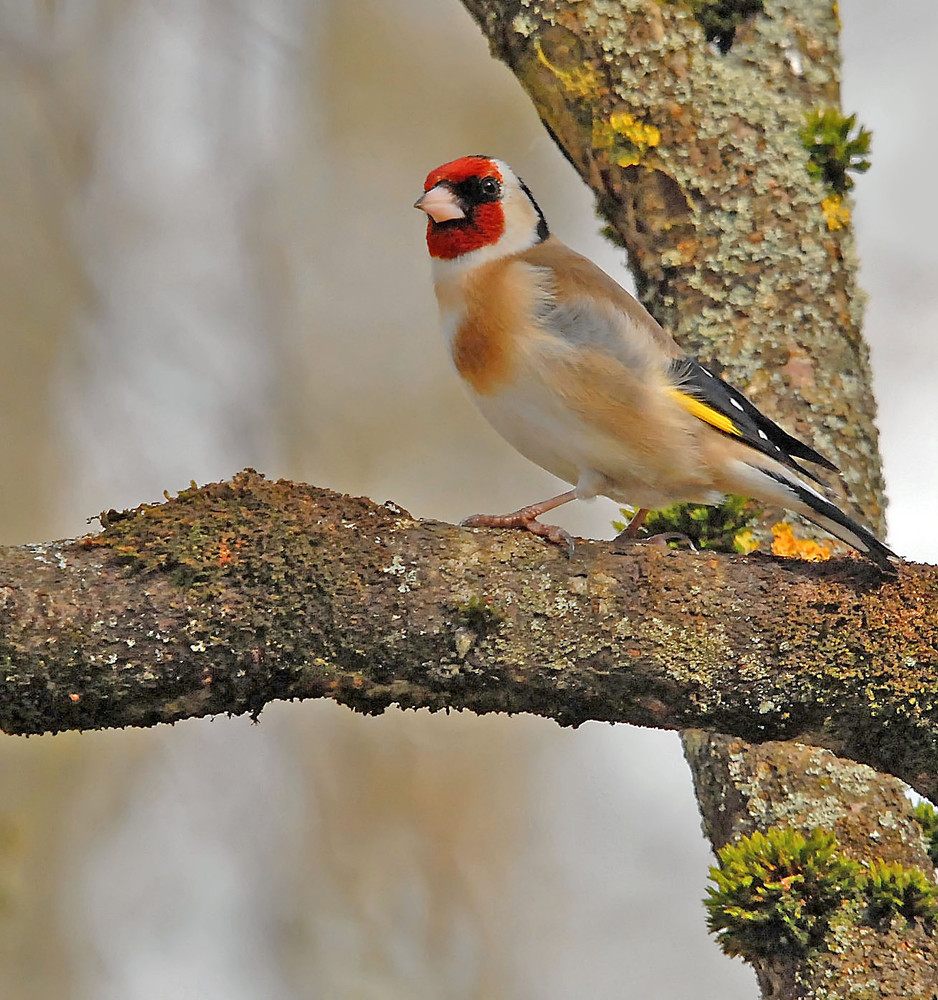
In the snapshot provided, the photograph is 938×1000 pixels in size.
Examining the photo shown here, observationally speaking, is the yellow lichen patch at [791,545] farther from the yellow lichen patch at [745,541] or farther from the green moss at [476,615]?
the green moss at [476,615]

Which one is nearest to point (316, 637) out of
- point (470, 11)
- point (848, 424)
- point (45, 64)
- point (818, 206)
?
point (848, 424)

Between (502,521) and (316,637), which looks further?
(502,521)

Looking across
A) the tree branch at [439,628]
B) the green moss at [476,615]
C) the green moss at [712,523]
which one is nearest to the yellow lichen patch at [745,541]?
the green moss at [712,523]

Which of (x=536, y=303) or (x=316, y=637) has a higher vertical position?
(x=536, y=303)

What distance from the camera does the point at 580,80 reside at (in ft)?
11.7

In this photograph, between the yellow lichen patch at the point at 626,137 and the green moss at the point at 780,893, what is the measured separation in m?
1.92

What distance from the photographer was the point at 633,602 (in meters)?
2.22

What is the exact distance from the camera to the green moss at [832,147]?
349cm

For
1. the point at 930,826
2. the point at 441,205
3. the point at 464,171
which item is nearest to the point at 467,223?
the point at 441,205

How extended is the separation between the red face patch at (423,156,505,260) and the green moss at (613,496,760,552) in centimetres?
90

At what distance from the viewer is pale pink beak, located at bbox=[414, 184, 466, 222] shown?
11.8 feet

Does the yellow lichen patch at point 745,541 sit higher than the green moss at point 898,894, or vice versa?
the yellow lichen patch at point 745,541

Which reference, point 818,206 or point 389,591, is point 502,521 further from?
point 818,206

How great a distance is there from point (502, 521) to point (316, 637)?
865mm
